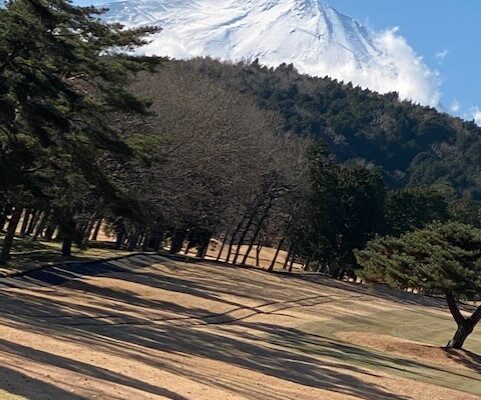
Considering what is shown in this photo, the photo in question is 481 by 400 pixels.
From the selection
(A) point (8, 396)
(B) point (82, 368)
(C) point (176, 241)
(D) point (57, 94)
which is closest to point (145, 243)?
(C) point (176, 241)

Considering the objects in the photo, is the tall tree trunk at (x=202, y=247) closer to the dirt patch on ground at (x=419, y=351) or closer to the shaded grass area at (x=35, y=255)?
the shaded grass area at (x=35, y=255)

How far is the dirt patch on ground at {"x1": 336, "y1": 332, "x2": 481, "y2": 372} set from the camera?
36.2 metres

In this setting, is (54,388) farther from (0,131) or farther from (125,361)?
(0,131)

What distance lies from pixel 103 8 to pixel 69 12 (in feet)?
11.3

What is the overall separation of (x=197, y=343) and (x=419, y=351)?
545 inches

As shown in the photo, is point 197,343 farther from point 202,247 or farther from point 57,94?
point 202,247

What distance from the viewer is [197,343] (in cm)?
2808

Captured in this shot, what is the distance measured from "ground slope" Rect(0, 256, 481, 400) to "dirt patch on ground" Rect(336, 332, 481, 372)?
0.48 ft

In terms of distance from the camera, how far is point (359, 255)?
130 ft

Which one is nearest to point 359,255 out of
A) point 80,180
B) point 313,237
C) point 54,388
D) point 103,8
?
point 80,180

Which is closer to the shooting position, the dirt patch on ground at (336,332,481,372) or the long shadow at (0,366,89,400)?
the long shadow at (0,366,89,400)

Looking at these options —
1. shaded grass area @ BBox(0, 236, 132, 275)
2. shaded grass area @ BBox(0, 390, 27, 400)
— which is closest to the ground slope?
shaded grass area @ BBox(0, 390, 27, 400)

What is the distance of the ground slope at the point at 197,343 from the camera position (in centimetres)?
1675

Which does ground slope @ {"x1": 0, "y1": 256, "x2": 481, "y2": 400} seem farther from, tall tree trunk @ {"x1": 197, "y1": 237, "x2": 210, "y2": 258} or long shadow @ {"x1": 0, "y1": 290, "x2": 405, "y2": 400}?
tall tree trunk @ {"x1": 197, "y1": 237, "x2": 210, "y2": 258}
